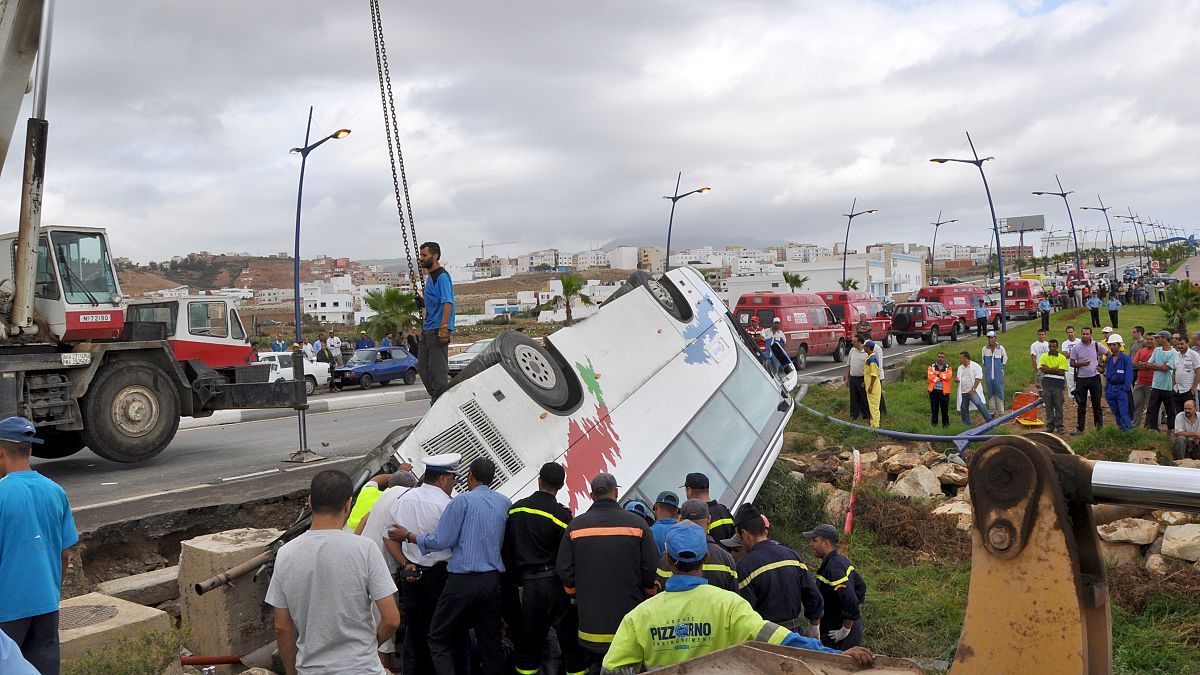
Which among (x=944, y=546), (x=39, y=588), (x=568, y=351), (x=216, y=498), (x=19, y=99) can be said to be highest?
(x=19, y=99)

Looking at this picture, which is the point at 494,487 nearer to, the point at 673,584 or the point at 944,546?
the point at 673,584

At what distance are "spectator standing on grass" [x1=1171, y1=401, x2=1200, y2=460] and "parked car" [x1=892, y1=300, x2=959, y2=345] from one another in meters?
20.5

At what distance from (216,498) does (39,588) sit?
453 centimetres

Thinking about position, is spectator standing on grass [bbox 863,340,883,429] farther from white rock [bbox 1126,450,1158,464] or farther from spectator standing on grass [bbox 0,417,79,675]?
spectator standing on grass [bbox 0,417,79,675]

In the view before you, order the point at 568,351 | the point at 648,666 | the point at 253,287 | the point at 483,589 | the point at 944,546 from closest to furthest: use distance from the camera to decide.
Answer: the point at 648,666 → the point at 483,589 → the point at 568,351 → the point at 944,546 → the point at 253,287

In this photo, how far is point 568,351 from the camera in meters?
7.14

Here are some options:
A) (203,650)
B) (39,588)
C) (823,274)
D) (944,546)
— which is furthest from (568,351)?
(823,274)

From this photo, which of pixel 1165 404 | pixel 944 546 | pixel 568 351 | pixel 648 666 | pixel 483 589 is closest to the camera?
pixel 648 666

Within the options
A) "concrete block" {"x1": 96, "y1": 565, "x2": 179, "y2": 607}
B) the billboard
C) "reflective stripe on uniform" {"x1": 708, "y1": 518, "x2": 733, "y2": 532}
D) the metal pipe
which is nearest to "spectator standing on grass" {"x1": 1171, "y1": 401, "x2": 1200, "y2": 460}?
"reflective stripe on uniform" {"x1": 708, "y1": 518, "x2": 733, "y2": 532}

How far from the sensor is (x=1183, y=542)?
764 centimetres

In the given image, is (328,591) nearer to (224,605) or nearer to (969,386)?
(224,605)

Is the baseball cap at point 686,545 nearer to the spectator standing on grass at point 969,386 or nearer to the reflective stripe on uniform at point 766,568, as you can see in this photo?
the reflective stripe on uniform at point 766,568

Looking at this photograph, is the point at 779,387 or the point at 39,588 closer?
the point at 39,588

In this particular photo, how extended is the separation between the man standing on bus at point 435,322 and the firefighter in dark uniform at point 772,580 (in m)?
3.52
